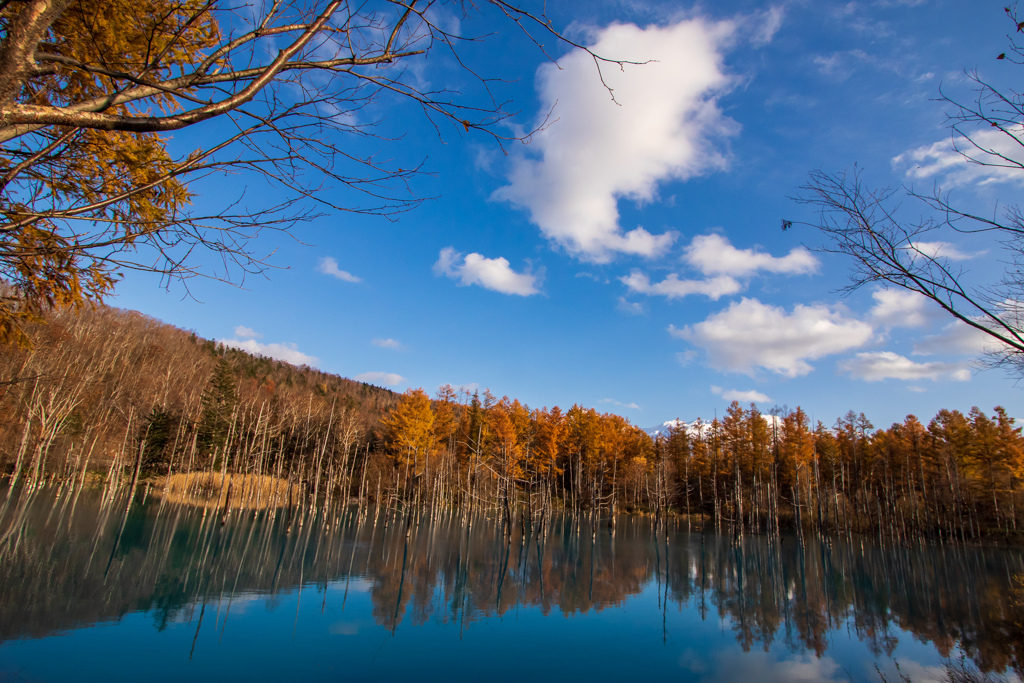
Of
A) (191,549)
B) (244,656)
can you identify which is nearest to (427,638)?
(244,656)

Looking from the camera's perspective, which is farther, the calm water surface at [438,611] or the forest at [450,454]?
the forest at [450,454]

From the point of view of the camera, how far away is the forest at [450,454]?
31.3 m

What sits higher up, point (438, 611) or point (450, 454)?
point (450, 454)

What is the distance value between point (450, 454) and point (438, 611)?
2979 centimetres

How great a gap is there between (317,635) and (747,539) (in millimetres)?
38409

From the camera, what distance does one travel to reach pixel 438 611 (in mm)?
12805

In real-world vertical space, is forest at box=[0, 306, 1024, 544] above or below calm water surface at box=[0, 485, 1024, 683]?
above

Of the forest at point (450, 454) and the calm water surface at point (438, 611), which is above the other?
the forest at point (450, 454)

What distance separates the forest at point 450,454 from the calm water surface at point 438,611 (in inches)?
299

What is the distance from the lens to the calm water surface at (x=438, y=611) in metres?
8.84

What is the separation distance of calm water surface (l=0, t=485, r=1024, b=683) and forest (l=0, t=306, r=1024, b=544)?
7.61 metres

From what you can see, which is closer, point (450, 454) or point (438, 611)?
point (438, 611)

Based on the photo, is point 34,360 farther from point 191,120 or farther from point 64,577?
point 191,120

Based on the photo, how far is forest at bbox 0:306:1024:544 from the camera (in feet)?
103
